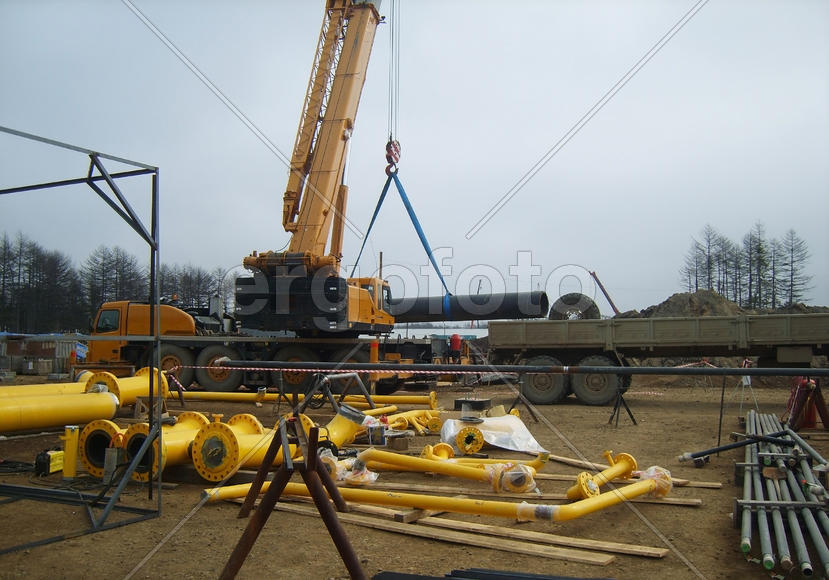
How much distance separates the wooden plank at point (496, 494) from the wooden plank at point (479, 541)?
92 centimetres

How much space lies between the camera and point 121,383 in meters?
11.4

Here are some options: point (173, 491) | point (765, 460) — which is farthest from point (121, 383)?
point (765, 460)

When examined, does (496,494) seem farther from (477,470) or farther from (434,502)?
(434,502)

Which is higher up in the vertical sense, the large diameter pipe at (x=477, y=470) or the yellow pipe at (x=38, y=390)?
the yellow pipe at (x=38, y=390)

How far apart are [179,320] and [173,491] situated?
10858 mm

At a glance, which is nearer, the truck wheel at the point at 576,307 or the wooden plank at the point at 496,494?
the wooden plank at the point at 496,494

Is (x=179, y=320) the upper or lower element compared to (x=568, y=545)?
upper

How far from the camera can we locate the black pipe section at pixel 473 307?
1925 cm

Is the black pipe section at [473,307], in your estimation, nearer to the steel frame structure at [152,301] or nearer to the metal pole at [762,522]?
the metal pole at [762,522]

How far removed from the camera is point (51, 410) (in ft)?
27.2

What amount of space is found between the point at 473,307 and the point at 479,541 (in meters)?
15.7

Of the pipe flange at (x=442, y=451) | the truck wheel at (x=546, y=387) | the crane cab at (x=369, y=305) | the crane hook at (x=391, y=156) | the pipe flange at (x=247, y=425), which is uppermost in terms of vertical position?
the crane hook at (x=391, y=156)

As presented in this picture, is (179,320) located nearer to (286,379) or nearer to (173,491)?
(286,379)

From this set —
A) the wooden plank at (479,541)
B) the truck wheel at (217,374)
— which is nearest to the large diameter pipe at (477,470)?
the wooden plank at (479,541)
